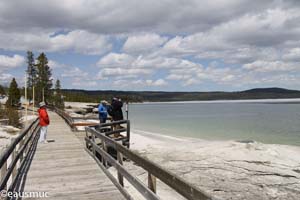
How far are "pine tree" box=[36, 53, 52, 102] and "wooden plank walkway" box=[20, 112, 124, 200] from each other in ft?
229

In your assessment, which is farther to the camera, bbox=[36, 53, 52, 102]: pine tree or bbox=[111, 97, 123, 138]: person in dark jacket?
bbox=[36, 53, 52, 102]: pine tree

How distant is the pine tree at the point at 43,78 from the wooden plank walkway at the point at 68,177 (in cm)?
6980

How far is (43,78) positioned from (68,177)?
75.3m

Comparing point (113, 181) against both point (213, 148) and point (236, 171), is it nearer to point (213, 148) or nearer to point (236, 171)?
point (236, 171)

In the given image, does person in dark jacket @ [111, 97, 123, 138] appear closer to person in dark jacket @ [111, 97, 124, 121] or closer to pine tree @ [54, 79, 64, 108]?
person in dark jacket @ [111, 97, 124, 121]

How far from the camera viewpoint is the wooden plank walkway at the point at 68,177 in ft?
21.8

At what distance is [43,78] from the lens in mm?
79250

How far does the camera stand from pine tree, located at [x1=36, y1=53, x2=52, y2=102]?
78.0 meters

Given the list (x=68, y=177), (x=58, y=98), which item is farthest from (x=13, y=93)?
(x=68, y=177)

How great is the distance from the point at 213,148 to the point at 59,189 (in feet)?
34.3

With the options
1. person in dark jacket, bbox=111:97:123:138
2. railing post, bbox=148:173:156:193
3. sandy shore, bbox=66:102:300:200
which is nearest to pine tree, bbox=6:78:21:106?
person in dark jacket, bbox=111:97:123:138

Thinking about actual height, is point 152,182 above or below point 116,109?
below

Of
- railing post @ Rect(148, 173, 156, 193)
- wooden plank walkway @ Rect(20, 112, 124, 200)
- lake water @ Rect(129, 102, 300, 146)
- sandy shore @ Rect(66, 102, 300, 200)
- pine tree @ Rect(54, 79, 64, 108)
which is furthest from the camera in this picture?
pine tree @ Rect(54, 79, 64, 108)

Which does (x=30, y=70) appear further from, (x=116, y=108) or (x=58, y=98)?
(x=116, y=108)
